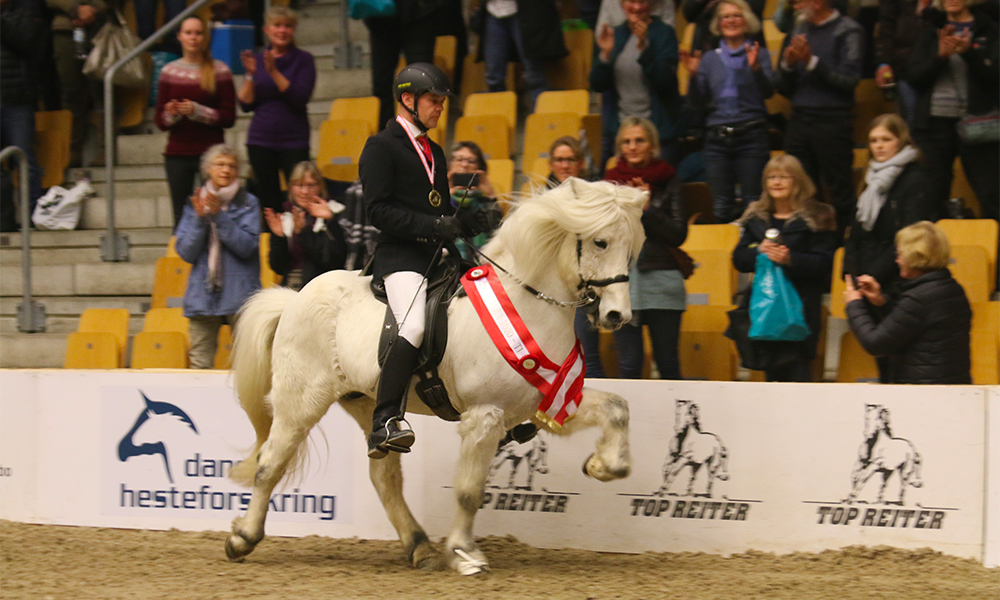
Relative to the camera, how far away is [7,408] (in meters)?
6.86

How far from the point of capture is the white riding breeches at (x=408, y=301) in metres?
4.98

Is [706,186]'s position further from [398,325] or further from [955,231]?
[398,325]

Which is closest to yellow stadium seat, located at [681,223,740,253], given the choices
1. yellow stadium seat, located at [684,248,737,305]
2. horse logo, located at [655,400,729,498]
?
yellow stadium seat, located at [684,248,737,305]

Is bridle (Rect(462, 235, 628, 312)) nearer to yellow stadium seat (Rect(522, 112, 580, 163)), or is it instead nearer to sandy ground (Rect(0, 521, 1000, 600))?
sandy ground (Rect(0, 521, 1000, 600))

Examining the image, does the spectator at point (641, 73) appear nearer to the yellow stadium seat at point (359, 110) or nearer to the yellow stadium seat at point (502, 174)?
the yellow stadium seat at point (502, 174)

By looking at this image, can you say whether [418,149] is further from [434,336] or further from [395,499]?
[395,499]

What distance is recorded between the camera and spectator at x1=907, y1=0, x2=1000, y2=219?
704 centimetres

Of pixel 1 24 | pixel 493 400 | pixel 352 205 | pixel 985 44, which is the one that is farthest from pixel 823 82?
pixel 1 24

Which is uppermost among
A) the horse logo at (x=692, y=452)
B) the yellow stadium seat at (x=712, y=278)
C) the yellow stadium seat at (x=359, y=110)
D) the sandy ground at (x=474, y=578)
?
the yellow stadium seat at (x=359, y=110)

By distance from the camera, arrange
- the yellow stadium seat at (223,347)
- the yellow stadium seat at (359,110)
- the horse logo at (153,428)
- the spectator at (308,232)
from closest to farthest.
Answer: the horse logo at (153,428), the spectator at (308,232), the yellow stadium seat at (223,347), the yellow stadium seat at (359,110)

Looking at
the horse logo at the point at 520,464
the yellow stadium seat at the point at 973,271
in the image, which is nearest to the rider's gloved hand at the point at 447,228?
the horse logo at the point at 520,464

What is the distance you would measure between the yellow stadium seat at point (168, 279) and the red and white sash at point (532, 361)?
14.3 feet

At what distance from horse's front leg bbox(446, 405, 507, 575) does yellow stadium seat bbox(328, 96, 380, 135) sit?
4785 millimetres

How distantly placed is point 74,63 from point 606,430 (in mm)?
8690
